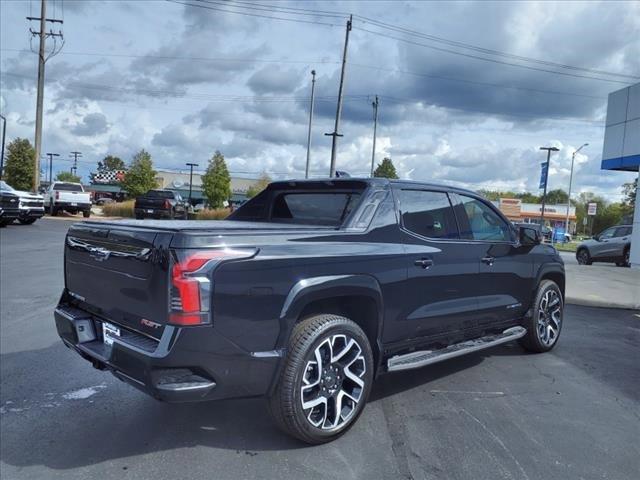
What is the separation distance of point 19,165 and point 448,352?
73.1m

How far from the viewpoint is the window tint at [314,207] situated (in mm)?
4391

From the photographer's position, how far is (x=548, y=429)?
3.87 metres

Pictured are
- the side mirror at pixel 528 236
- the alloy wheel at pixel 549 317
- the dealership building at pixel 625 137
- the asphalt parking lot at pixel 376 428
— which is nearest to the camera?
the asphalt parking lot at pixel 376 428

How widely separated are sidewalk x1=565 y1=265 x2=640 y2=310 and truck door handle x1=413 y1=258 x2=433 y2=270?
6.57 meters

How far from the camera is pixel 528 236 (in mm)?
Answer: 5582

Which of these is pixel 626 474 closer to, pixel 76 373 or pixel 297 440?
pixel 297 440

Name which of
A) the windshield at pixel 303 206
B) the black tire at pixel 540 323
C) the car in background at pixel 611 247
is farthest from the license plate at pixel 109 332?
the car in background at pixel 611 247

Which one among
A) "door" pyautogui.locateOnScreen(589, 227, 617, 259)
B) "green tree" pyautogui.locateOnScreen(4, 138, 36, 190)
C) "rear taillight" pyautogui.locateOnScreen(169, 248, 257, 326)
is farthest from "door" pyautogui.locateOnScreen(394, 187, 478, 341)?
"green tree" pyautogui.locateOnScreen(4, 138, 36, 190)

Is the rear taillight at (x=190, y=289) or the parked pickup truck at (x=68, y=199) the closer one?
the rear taillight at (x=190, y=289)

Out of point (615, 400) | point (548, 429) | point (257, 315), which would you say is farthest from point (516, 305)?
point (257, 315)

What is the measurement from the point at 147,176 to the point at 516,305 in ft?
214

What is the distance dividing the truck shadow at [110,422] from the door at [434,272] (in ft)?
2.26

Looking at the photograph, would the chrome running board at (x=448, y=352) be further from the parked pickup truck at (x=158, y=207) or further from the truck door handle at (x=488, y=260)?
the parked pickup truck at (x=158, y=207)

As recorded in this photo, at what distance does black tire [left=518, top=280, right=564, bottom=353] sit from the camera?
18.5ft
